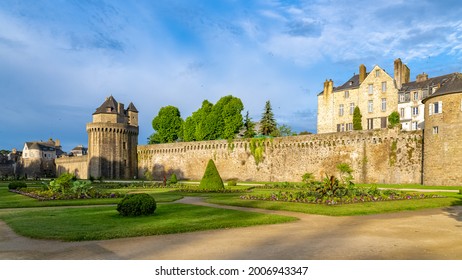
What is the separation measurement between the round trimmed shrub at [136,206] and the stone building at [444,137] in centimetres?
2920

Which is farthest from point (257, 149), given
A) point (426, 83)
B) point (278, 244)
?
point (278, 244)

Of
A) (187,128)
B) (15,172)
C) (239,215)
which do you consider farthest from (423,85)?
(15,172)

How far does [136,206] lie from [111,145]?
52.6 meters

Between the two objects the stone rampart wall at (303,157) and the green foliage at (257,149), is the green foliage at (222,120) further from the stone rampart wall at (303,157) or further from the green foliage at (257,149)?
the green foliage at (257,149)

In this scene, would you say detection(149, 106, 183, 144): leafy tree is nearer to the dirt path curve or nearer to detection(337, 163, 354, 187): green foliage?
detection(337, 163, 354, 187): green foliage

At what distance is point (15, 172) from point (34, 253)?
3797 inches

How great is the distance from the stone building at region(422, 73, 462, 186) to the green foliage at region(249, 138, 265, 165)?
20.1 m

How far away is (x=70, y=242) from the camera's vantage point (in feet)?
34.3

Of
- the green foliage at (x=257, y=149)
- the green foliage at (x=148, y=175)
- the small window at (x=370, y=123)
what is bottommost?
the green foliage at (x=148, y=175)

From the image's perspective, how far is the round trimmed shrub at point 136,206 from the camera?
14832mm

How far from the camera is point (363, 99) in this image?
55344mm

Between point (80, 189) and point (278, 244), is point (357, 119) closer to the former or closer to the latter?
point (80, 189)

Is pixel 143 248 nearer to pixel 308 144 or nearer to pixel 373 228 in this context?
pixel 373 228

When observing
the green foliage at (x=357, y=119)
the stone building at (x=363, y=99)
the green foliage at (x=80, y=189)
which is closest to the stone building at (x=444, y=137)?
the stone building at (x=363, y=99)
